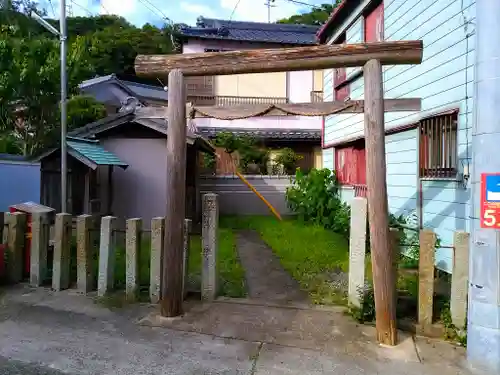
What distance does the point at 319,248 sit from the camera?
31.1ft

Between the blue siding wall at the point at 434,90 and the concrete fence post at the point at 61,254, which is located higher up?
the blue siding wall at the point at 434,90

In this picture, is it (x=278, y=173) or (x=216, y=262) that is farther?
(x=278, y=173)

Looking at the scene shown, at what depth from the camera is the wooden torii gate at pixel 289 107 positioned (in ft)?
15.7

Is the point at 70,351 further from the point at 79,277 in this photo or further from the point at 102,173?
the point at 102,173

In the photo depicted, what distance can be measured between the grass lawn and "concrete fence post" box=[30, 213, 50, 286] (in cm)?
378

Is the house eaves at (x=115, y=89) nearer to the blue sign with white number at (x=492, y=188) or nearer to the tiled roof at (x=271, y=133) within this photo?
the tiled roof at (x=271, y=133)

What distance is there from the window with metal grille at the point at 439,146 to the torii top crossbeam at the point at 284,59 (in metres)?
2.09

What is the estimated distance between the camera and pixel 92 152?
1023 cm

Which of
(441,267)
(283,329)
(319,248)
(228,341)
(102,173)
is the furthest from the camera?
(102,173)

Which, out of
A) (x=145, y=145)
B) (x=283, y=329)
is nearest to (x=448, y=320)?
(x=283, y=329)

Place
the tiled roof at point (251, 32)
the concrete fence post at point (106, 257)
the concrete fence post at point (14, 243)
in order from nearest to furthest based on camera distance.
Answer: the concrete fence post at point (106, 257) < the concrete fence post at point (14, 243) < the tiled roof at point (251, 32)

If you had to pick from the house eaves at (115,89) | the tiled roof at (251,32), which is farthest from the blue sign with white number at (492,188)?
the house eaves at (115,89)

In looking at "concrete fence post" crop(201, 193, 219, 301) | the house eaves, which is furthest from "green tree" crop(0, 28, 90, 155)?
Answer: the house eaves

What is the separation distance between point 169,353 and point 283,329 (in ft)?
4.30
